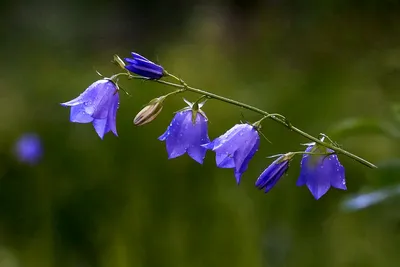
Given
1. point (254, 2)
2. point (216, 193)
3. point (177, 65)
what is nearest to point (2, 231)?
point (216, 193)

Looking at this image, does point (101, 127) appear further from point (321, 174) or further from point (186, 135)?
point (321, 174)

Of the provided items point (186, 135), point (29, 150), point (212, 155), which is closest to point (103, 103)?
point (186, 135)

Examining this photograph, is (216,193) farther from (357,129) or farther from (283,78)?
(283,78)

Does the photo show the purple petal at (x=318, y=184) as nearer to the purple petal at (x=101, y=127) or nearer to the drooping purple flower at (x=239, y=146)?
the drooping purple flower at (x=239, y=146)

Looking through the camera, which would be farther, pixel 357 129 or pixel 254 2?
pixel 254 2

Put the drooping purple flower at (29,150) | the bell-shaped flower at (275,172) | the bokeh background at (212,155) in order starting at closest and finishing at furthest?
the bell-shaped flower at (275,172) → the bokeh background at (212,155) → the drooping purple flower at (29,150)

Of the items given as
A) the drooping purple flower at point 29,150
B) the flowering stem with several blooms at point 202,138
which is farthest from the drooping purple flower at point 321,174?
the drooping purple flower at point 29,150
